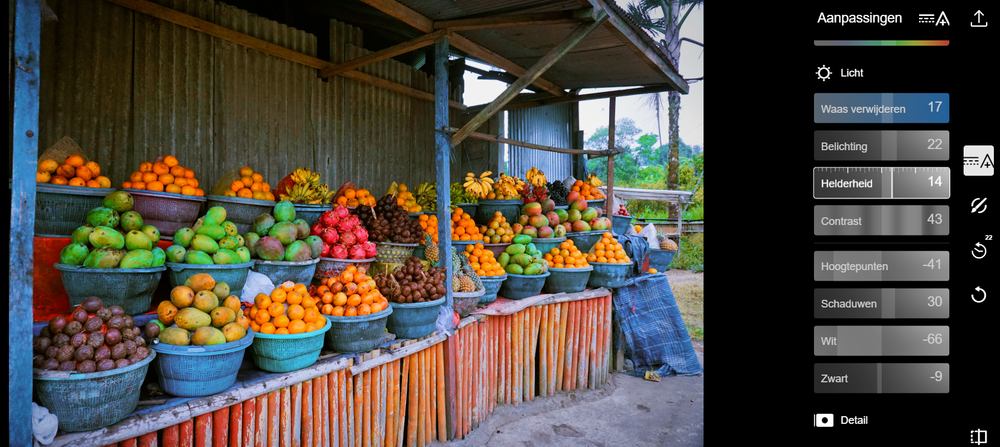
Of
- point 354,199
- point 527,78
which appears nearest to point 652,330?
point 527,78

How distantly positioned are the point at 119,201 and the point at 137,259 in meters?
0.64

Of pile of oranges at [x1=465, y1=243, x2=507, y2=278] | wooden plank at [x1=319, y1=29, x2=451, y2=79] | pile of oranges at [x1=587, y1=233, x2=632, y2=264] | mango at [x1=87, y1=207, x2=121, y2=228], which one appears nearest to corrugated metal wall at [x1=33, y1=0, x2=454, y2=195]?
wooden plank at [x1=319, y1=29, x2=451, y2=79]

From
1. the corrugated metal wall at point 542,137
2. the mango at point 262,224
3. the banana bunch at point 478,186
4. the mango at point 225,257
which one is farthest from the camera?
the corrugated metal wall at point 542,137

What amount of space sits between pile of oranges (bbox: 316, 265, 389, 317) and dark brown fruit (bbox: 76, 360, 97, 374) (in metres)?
1.48

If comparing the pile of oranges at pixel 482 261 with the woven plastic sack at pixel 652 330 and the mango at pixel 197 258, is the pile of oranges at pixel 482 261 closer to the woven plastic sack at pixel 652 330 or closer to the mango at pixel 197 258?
the woven plastic sack at pixel 652 330

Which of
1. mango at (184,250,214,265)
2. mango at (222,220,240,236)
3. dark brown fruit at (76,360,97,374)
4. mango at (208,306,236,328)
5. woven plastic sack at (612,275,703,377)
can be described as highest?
mango at (222,220,240,236)

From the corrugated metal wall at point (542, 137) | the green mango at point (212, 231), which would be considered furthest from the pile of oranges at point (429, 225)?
the corrugated metal wall at point (542, 137)

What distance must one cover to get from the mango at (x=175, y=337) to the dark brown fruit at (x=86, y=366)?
0.41 m

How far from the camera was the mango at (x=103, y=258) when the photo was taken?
3.05 m

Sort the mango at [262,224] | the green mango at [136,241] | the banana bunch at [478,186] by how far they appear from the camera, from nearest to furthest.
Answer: the green mango at [136,241], the mango at [262,224], the banana bunch at [478,186]

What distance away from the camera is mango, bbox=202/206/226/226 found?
384 cm

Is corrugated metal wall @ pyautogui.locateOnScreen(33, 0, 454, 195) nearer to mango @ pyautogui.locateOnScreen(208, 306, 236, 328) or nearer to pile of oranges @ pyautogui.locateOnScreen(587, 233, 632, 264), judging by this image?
mango @ pyautogui.locateOnScreen(208, 306, 236, 328)

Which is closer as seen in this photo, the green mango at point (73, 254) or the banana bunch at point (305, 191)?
the green mango at point (73, 254)

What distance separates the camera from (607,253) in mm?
6926
